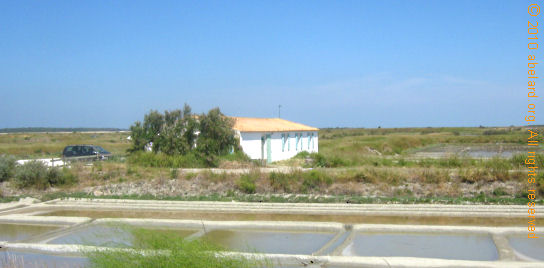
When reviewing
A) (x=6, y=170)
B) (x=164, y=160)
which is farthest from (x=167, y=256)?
(x=164, y=160)

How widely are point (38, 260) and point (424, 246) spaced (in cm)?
722

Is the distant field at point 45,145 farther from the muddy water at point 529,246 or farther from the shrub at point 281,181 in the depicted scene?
the muddy water at point 529,246

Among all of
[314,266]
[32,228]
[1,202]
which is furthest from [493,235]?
[1,202]

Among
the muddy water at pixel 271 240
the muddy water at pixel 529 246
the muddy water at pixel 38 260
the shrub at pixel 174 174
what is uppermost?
the shrub at pixel 174 174

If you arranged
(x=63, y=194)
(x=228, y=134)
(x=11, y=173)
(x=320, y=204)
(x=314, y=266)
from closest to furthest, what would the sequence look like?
Answer: (x=314, y=266) → (x=320, y=204) → (x=63, y=194) → (x=11, y=173) → (x=228, y=134)

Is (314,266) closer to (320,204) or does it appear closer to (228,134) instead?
(320,204)

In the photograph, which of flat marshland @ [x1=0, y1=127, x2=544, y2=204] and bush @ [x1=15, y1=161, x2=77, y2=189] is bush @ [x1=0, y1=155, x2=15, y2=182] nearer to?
flat marshland @ [x1=0, y1=127, x2=544, y2=204]

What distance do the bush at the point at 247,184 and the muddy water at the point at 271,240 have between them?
6.76m

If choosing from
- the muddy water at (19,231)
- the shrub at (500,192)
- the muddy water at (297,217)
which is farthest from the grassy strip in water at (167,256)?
the shrub at (500,192)

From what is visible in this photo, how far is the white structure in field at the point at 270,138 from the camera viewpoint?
28.8 metres

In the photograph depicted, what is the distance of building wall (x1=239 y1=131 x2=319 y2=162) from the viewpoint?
2864 cm

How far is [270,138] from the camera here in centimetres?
3050

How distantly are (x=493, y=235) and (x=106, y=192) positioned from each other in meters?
14.3

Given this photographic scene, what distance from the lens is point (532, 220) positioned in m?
11.4
